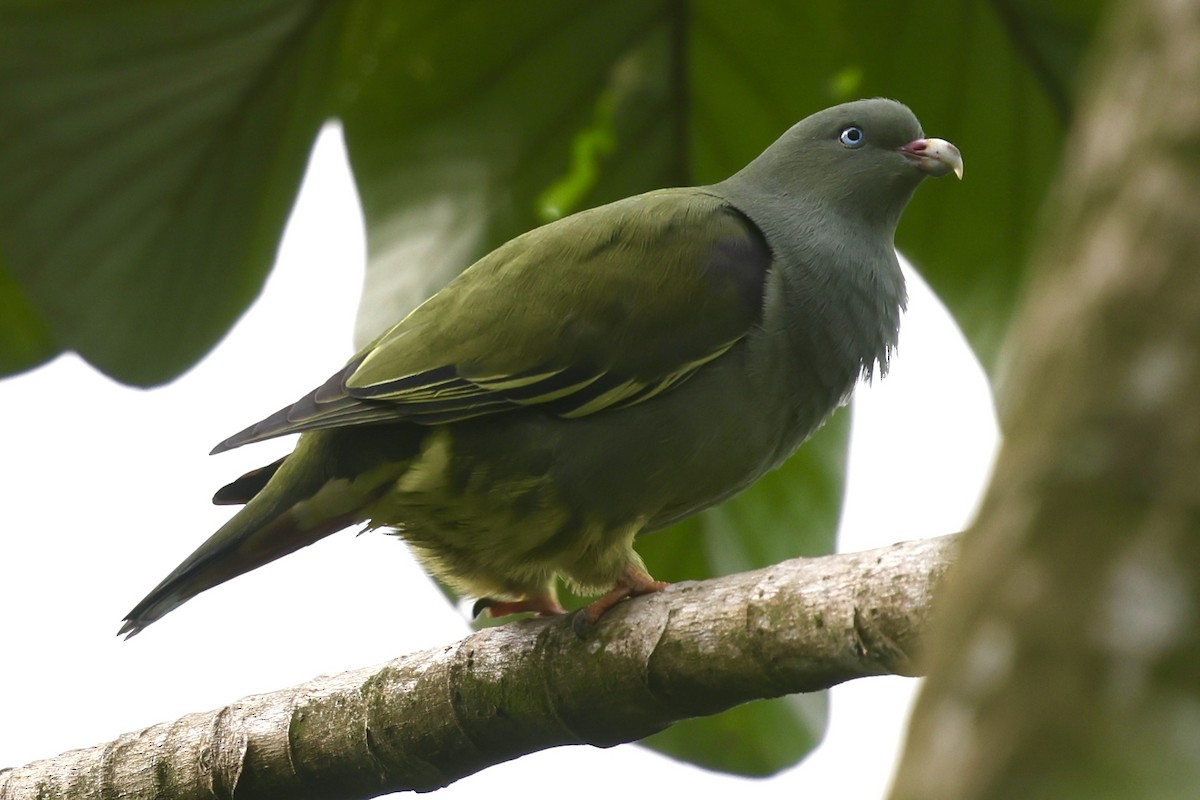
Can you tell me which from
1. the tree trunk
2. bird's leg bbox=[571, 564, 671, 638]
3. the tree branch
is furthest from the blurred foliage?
the tree trunk

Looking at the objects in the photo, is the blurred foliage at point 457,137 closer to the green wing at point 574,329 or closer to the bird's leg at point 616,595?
the green wing at point 574,329

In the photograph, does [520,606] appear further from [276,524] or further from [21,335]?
[21,335]

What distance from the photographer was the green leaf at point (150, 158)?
331 cm

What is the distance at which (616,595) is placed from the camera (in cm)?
251

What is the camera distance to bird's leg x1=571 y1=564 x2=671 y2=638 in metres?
2.45

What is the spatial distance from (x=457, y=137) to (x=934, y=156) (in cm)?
127

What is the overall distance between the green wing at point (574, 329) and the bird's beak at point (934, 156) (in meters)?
0.56

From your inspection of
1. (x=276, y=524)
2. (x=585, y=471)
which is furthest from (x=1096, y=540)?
(x=276, y=524)

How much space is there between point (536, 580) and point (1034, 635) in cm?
241

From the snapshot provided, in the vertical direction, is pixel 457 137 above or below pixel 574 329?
above

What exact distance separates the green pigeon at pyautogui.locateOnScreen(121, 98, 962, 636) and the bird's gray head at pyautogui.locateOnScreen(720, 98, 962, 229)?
0.31m

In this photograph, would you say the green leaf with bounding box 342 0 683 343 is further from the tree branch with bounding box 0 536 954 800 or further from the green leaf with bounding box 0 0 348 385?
the tree branch with bounding box 0 536 954 800

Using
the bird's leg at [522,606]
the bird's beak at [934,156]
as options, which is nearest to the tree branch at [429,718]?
the bird's leg at [522,606]

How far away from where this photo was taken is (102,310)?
11.0 feet
